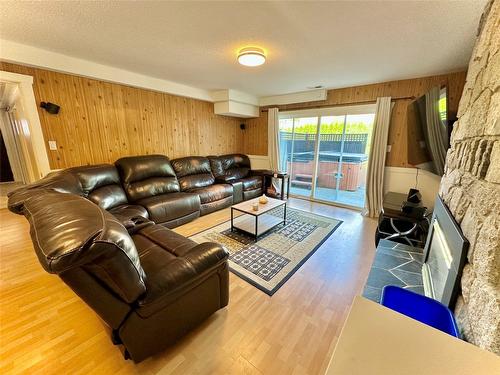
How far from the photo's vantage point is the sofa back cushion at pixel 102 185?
2619 mm

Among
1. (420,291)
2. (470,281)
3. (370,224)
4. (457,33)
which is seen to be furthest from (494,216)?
(370,224)

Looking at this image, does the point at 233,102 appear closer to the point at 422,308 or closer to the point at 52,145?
the point at 52,145

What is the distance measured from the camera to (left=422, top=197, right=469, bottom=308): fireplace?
987mm

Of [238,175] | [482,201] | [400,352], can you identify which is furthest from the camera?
[238,175]

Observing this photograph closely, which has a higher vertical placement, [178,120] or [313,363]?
[178,120]

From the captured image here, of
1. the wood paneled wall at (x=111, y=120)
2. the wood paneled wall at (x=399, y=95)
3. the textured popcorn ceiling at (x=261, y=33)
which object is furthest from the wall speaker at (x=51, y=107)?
the wood paneled wall at (x=399, y=95)

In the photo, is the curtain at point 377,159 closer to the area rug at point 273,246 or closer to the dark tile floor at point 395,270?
the area rug at point 273,246

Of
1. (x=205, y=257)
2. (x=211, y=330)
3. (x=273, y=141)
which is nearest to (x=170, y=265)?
(x=205, y=257)

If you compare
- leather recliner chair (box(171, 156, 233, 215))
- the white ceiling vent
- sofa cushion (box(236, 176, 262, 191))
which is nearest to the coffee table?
leather recliner chair (box(171, 156, 233, 215))

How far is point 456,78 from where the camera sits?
2.85m

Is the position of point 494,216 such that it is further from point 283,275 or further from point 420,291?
point 283,275

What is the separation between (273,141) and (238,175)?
49.0 inches

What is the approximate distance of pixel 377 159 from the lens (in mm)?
3576

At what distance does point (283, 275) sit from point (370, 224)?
85.4 inches
